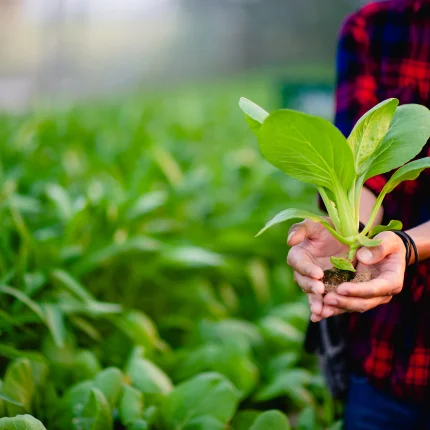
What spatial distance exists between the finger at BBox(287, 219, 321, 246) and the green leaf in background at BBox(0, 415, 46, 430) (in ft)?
2.28

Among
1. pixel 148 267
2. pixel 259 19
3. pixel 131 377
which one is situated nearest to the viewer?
pixel 131 377

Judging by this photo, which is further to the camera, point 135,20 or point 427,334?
point 135,20

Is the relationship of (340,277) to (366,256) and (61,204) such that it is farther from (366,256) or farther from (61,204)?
(61,204)

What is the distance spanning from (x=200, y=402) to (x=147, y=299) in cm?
100

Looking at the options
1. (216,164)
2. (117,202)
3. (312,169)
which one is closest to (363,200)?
(312,169)

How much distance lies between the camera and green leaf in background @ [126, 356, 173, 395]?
1840 millimetres

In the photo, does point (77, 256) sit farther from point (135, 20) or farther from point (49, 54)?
point (135, 20)

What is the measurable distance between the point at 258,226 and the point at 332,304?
1.92m

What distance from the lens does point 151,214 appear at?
2.74m

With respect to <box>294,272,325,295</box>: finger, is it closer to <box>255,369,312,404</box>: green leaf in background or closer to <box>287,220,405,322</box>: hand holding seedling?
<box>287,220,405,322</box>: hand holding seedling

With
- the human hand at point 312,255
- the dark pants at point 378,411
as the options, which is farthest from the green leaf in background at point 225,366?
the human hand at point 312,255

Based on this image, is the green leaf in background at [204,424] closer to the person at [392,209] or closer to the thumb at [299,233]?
the person at [392,209]

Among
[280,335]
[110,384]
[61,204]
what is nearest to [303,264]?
[110,384]

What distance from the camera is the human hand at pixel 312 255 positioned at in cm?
108
